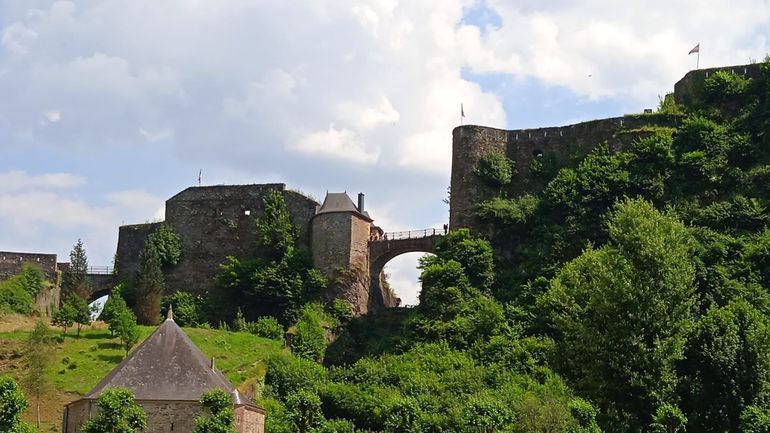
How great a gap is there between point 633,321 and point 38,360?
966 inches

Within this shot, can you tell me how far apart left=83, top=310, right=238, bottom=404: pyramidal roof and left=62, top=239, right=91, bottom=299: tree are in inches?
944

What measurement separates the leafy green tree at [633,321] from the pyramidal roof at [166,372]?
44.4 ft

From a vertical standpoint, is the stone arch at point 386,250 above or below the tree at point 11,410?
above

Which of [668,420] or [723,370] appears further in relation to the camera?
[723,370]

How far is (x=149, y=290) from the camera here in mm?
64562

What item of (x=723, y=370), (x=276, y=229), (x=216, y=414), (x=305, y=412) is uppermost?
(x=276, y=229)

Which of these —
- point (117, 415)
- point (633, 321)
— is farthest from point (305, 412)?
point (633, 321)

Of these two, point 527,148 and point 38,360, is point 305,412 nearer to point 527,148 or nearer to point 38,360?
point 38,360

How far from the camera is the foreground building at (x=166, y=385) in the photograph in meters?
41.4

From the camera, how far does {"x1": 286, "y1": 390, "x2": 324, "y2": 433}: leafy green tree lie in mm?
46594

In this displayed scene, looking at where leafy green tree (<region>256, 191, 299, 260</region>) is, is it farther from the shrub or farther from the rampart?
the rampart

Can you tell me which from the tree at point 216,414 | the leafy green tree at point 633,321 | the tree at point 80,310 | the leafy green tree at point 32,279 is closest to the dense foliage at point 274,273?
the tree at point 80,310

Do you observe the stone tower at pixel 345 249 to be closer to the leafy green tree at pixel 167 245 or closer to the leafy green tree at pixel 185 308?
the leafy green tree at pixel 185 308

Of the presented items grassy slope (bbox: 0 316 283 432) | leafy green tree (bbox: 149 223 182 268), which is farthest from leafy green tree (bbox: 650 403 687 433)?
leafy green tree (bbox: 149 223 182 268)
